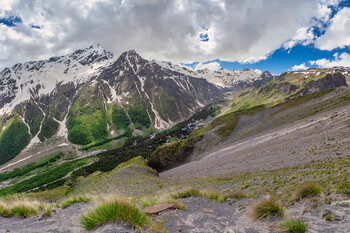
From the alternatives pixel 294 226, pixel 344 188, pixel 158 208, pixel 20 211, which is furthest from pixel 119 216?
pixel 344 188

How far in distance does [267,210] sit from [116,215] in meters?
5.18

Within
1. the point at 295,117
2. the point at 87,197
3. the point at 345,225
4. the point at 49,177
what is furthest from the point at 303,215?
the point at 49,177

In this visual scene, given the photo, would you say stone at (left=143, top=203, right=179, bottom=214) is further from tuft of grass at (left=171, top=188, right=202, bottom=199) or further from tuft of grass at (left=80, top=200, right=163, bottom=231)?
tuft of grass at (left=171, top=188, right=202, bottom=199)

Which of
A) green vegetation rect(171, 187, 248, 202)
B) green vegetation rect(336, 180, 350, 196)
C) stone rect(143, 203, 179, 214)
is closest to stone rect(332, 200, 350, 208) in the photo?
green vegetation rect(336, 180, 350, 196)

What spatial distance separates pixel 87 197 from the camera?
1088cm

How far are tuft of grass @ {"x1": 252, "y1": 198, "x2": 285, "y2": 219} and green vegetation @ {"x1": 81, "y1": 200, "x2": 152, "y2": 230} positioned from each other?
3.90 m

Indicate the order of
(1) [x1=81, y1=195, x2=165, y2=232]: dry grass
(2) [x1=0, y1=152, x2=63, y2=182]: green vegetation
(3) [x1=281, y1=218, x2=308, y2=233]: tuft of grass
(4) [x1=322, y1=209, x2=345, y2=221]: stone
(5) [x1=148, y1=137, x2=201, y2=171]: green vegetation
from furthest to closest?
1. (2) [x1=0, y1=152, x2=63, y2=182]: green vegetation
2. (5) [x1=148, y1=137, x2=201, y2=171]: green vegetation
3. (4) [x1=322, y1=209, x2=345, y2=221]: stone
4. (1) [x1=81, y1=195, x2=165, y2=232]: dry grass
5. (3) [x1=281, y1=218, x2=308, y2=233]: tuft of grass

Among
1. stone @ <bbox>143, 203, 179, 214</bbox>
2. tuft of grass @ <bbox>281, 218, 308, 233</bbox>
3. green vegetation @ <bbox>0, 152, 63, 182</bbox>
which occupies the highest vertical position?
green vegetation @ <bbox>0, 152, 63, 182</bbox>

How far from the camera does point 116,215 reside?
5.32 meters

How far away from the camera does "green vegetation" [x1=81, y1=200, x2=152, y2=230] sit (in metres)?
5.17

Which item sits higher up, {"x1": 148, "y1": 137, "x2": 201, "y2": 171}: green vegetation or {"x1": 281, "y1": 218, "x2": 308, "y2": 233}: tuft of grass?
{"x1": 281, "y1": 218, "x2": 308, "y2": 233}: tuft of grass

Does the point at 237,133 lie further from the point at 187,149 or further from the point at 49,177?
the point at 49,177

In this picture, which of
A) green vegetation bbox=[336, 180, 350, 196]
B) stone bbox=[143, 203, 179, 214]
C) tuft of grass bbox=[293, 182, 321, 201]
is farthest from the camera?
tuft of grass bbox=[293, 182, 321, 201]

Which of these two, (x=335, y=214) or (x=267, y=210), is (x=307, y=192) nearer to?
(x=335, y=214)
